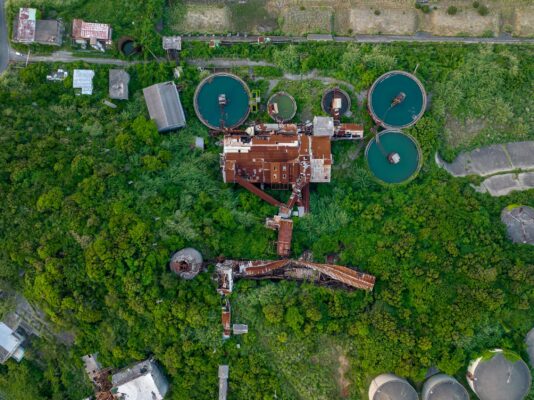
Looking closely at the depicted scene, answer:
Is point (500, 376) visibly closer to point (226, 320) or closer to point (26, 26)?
point (226, 320)

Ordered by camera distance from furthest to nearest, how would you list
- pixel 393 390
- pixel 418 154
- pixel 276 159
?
pixel 418 154
pixel 276 159
pixel 393 390

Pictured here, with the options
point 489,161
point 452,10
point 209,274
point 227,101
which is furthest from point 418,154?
point 209,274

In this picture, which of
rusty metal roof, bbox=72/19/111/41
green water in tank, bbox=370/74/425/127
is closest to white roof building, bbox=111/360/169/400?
green water in tank, bbox=370/74/425/127

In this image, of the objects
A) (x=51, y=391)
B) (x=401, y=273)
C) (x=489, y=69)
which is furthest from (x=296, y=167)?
(x=51, y=391)

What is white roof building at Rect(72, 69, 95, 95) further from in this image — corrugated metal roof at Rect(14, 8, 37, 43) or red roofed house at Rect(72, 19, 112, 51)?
corrugated metal roof at Rect(14, 8, 37, 43)

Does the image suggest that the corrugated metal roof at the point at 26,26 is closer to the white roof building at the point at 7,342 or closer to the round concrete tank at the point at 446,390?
the white roof building at the point at 7,342

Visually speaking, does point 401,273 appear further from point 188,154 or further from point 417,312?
point 188,154
